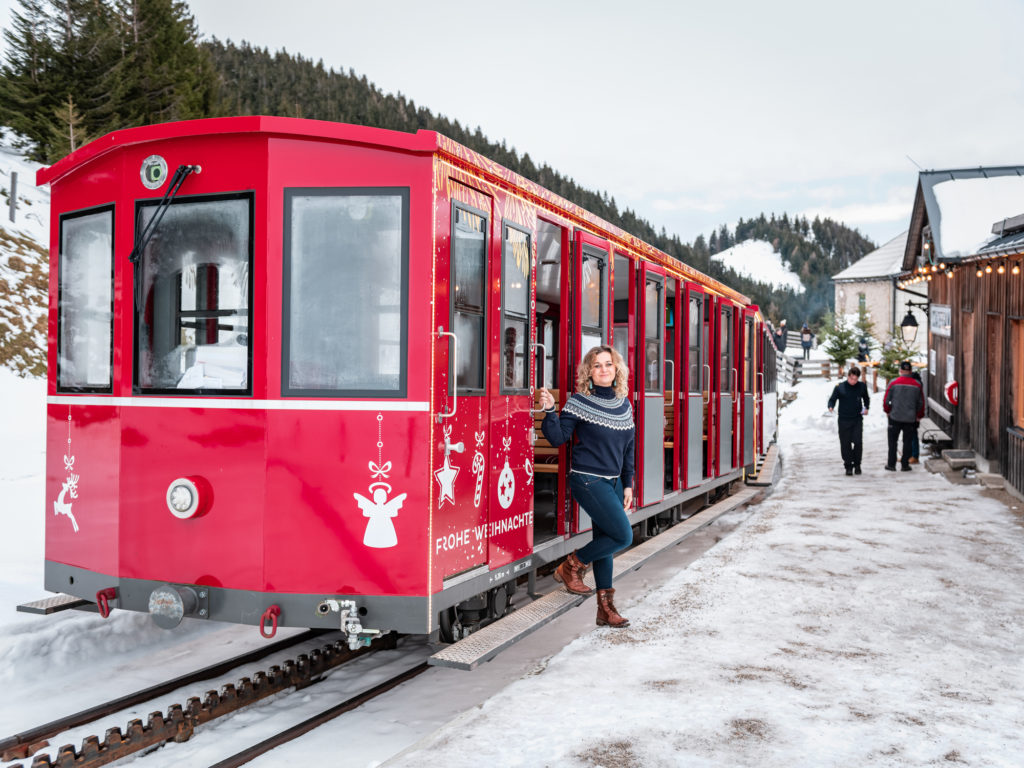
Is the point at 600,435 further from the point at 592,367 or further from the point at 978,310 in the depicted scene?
the point at 978,310

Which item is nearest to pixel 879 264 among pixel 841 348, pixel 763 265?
pixel 841 348

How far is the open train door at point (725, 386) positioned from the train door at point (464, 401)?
6.28 metres

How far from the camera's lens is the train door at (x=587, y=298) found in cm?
637

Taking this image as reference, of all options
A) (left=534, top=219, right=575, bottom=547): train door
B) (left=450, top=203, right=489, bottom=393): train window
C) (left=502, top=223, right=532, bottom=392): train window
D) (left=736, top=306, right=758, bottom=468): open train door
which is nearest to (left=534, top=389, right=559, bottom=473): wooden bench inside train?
(left=534, top=219, right=575, bottom=547): train door

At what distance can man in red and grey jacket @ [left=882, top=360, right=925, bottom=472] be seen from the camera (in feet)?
51.8

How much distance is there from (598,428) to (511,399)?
64cm

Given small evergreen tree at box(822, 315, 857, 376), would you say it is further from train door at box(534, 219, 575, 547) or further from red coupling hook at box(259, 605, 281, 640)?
red coupling hook at box(259, 605, 281, 640)

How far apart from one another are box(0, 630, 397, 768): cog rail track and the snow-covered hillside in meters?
11.7

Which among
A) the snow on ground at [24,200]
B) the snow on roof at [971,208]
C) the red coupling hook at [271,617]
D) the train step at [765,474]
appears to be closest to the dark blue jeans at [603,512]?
the red coupling hook at [271,617]

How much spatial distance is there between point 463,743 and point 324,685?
5.06 feet

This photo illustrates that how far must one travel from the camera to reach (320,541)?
4453 millimetres

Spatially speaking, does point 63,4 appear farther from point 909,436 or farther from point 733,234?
point 733,234

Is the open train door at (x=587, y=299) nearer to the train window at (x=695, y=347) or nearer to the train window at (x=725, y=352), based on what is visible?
the train window at (x=695, y=347)

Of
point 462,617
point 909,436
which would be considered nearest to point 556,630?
point 462,617
